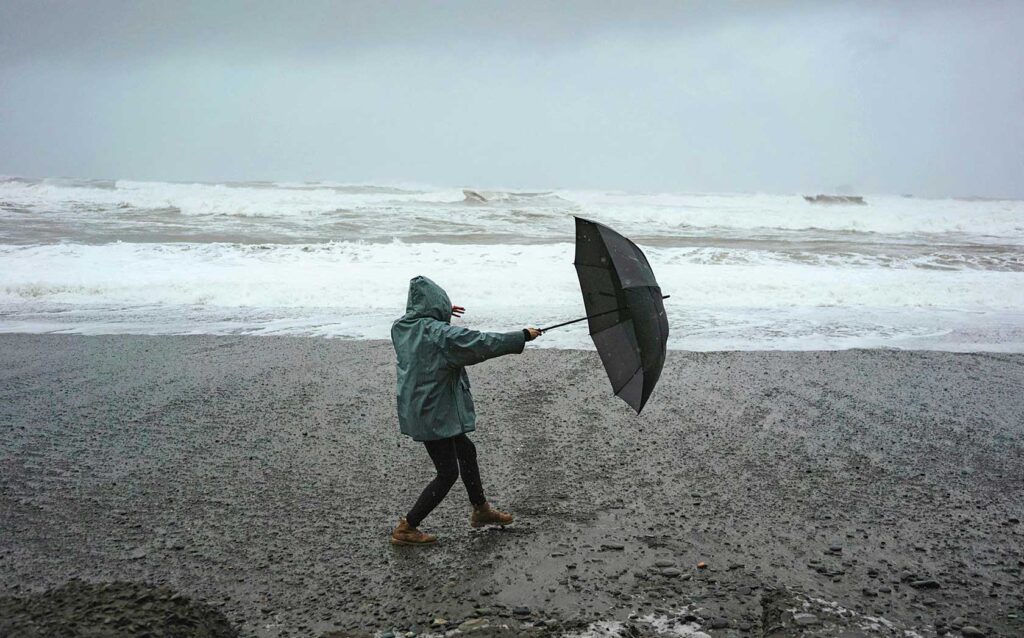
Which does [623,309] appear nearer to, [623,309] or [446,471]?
[623,309]

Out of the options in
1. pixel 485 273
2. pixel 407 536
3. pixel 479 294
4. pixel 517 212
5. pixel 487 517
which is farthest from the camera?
pixel 517 212

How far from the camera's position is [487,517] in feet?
13.5

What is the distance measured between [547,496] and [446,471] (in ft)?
3.18

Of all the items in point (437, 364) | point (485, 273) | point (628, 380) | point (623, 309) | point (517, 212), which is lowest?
point (485, 273)

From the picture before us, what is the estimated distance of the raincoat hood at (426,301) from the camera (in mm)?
3699

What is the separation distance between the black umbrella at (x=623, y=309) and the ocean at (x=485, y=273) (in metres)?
4.62

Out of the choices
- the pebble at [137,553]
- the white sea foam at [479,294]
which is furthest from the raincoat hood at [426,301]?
the white sea foam at [479,294]

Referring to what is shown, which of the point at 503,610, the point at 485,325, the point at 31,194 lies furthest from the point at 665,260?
the point at 31,194

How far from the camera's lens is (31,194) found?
30562mm

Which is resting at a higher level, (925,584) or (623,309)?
(623,309)

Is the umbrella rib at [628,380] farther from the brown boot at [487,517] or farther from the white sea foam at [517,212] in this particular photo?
the white sea foam at [517,212]

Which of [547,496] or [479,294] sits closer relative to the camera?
[547,496]

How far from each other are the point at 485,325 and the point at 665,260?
7.08 metres

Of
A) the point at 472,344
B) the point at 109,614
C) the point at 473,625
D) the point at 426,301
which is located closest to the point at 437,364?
the point at 472,344
